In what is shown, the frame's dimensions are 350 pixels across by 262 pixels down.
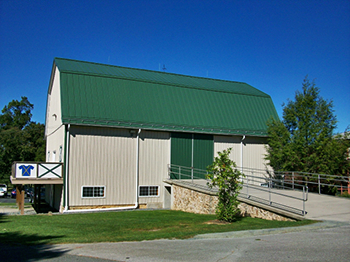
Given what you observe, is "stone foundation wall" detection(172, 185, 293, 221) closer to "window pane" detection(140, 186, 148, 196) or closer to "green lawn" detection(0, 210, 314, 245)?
"green lawn" detection(0, 210, 314, 245)

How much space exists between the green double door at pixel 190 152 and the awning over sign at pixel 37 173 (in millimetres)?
6744

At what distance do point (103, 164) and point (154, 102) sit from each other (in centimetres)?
501

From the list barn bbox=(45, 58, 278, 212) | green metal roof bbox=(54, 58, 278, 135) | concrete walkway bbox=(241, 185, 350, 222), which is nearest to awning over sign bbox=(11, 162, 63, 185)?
barn bbox=(45, 58, 278, 212)

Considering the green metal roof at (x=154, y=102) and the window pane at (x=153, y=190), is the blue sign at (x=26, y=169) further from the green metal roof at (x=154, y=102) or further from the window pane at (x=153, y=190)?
the window pane at (x=153, y=190)

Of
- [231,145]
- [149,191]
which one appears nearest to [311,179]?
[231,145]

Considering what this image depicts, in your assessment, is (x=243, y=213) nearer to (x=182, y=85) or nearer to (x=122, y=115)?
(x=122, y=115)

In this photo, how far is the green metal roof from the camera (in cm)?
1908

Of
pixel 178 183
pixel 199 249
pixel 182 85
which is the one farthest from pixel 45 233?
pixel 182 85

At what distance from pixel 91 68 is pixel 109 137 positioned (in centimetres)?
554

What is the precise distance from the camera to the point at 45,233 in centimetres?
1108

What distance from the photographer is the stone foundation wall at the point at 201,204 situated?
13.7 metres

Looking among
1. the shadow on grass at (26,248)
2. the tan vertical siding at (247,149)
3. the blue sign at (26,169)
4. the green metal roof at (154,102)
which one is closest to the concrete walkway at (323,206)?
the tan vertical siding at (247,149)

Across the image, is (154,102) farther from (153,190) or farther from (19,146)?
(19,146)

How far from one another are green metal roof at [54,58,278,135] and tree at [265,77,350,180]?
182cm
